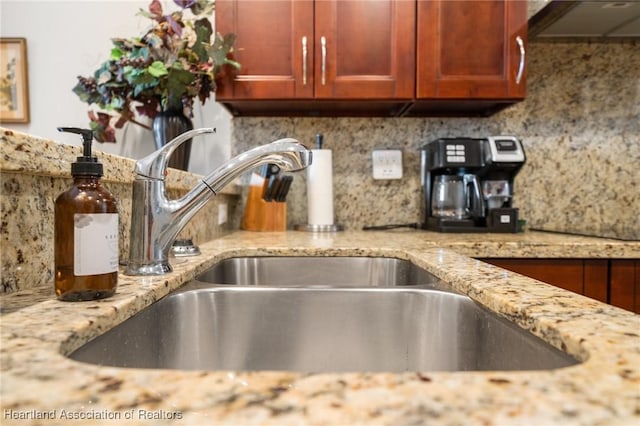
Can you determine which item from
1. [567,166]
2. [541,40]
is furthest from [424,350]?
[541,40]

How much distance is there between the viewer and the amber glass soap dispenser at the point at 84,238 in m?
0.48

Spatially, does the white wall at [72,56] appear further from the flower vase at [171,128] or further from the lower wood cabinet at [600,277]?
the lower wood cabinet at [600,277]

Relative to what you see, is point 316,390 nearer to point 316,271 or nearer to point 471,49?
point 316,271

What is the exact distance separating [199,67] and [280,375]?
136 cm

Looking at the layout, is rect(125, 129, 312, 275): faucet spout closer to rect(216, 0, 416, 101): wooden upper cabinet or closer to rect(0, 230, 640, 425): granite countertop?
rect(0, 230, 640, 425): granite countertop

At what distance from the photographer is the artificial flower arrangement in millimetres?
1394

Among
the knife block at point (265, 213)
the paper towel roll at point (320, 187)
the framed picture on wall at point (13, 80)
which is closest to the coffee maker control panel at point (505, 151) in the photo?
the paper towel roll at point (320, 187)

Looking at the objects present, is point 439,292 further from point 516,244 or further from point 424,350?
point 516,244

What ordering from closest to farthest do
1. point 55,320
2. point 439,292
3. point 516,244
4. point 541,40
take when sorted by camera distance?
1. point 55,320
2. point 439,292
3. point 516,244
4. point 541,40

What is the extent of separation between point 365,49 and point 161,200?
111 centimetres

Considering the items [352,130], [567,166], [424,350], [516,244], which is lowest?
[424,350]

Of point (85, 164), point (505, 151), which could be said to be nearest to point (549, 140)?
point (505, 151)

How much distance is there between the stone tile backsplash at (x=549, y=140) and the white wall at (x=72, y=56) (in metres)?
0.18

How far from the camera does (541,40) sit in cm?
180
